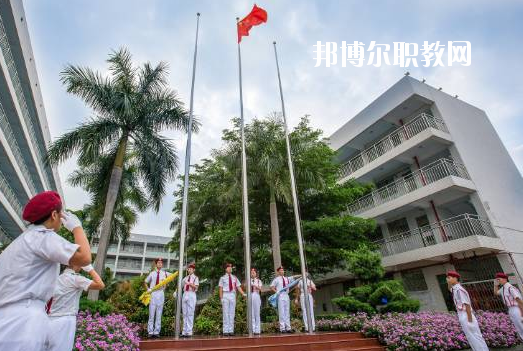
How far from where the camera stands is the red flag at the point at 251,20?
36.7 ft

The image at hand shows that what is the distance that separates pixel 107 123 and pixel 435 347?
13.0 metres

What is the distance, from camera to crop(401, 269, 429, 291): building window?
51.0 feet

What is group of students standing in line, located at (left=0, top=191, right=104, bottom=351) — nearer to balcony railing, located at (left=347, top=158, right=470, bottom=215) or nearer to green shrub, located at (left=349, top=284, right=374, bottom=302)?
green shrub, located at (left=349, top=284, right=374, bottom=302)

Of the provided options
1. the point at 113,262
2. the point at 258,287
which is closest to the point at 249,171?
the point at 258,287

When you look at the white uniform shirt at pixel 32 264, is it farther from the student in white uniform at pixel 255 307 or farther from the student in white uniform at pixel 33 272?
the student in white uniform at pixel 255 307

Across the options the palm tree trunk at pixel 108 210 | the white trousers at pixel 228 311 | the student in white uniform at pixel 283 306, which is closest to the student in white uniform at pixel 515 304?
the student in white uniform at pixel 283 306

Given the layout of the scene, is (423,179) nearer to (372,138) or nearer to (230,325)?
(372,138)

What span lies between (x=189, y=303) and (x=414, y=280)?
13006 millimetres

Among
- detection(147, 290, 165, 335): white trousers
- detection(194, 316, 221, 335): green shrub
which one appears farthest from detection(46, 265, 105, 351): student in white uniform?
detection(194, 316, 221, 335): green shrub

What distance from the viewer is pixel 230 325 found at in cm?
839

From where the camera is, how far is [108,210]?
11.0 m

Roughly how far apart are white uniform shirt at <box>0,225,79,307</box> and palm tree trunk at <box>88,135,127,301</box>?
30.3ft

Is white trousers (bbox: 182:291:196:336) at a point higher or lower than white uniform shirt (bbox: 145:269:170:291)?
lower

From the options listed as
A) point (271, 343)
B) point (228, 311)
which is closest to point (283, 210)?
point (228, 311)
